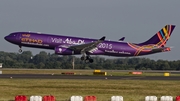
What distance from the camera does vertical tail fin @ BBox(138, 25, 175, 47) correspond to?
7631cm

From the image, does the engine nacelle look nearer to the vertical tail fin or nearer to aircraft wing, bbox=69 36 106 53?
aircraft wing, bbox=69 36 106 53

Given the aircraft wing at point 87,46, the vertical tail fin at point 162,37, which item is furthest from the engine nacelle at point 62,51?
the vertical tail fin at point 162,37

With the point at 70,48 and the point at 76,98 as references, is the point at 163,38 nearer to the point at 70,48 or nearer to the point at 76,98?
the point at 70,48

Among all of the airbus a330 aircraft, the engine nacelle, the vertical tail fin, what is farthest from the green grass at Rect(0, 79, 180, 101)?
the vertical tail fin

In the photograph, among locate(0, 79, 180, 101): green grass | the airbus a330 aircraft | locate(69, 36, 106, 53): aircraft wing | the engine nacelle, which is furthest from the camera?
locate(69, 36, 106, 53): aircraft wing

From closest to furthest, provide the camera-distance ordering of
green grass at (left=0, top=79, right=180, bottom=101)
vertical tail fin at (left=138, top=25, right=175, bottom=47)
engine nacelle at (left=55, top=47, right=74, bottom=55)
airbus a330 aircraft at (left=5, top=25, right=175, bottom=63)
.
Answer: green grass at (left=0, top=79, right=180, bottom=101), engine nacelle at (left=55, top=47, right=74, bottom=55), airbus a330 aircraft at (left=5, top=25, right=175, bottom=63), vertical tail fin at (left=138, top=25, right=175, bottom=47)

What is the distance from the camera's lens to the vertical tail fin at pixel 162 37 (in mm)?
76312

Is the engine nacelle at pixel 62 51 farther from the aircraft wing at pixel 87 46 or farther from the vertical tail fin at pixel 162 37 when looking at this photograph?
A: the vertical tail fin at pixel 162 37

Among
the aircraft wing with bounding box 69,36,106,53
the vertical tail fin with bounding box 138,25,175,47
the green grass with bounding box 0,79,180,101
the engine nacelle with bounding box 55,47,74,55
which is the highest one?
the vertical tail fin with bounding box 138,25,175,47

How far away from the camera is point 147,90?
3481 cm

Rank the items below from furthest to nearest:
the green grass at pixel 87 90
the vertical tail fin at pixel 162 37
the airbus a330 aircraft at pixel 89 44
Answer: the vertical tail fin at pixel 162 37 → the airbus a330 aircraft at pixel 89 44 → the green grass at pixel 87 90

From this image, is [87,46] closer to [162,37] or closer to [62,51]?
[62,51]

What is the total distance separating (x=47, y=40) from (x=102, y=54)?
9848 millimetres

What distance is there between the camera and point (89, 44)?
2800 inches
